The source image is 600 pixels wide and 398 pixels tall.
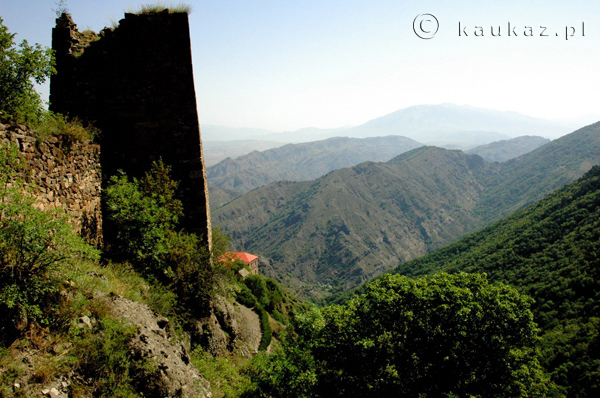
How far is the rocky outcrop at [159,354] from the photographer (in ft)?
15.1

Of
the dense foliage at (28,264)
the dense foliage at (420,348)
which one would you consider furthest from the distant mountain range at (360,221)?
the dense foliage at (28,264)

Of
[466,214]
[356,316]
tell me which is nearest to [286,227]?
[466,214]

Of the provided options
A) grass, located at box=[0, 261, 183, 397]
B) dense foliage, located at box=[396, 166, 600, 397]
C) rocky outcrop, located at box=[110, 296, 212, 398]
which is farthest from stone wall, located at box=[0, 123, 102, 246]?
dense foliage, located at box=[396, 166, 600, 397]

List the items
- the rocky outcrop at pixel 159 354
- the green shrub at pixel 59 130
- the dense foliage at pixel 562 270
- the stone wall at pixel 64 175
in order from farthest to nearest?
the dense foliage at pixel 562 270 → the green shrub at pixel 59 130 → the stone wall at pixel 64 175 → the rocky outcrop at pixel 159 354

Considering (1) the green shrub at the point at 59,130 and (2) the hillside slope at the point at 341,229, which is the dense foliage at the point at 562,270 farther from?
(2) the hillside slope at the point at 341,229

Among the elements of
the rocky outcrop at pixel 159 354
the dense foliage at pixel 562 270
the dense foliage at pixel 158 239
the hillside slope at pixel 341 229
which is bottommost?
the hillside slope at pixel 341 229

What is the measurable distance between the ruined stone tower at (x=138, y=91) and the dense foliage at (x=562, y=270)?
18.0m

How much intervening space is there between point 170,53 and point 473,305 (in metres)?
10.6

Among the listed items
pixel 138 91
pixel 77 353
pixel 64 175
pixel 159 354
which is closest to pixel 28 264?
pixel 77 353

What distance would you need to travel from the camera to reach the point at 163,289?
680 centimetres

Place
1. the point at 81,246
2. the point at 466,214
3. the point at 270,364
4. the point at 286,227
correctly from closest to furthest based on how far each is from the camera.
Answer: the point at 81,246 → the point at 270,364 → the point at 286,227 → the point at 466,214

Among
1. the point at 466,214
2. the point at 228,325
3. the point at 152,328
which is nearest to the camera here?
the point at 152,328

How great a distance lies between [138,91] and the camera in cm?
855

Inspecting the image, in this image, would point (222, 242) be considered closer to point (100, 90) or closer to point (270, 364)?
point (270, 364)
